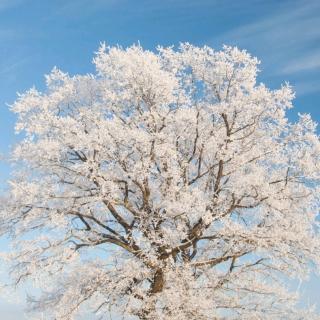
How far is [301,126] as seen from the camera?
2488 centimetres

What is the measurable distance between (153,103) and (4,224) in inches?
315

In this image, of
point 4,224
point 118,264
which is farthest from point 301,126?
point 4,224

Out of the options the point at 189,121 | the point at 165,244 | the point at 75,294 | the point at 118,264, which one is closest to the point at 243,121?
the point at 189,121

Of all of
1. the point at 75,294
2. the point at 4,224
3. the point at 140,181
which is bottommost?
the point at 75,294

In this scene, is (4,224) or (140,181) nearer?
(140,181)

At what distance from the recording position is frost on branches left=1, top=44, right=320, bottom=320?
22844mm

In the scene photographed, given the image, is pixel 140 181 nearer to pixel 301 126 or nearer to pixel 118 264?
pixel 118 264

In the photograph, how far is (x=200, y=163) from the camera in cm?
2444

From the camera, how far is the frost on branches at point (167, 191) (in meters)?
22.8

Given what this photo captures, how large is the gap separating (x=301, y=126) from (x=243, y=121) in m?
2.42

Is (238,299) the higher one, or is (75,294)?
(238,299)

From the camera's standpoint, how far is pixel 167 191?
75.9 feet

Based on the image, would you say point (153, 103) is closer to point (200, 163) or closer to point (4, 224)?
point (200, 163)

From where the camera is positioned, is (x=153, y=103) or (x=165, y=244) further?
(x=153, y=103)
